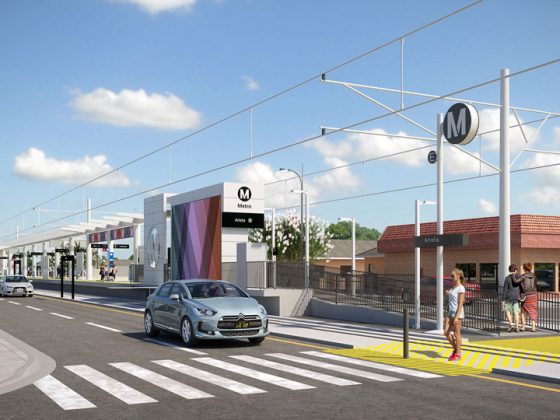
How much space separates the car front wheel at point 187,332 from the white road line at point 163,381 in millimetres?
2742

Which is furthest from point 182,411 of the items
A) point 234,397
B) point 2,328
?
point 2,328

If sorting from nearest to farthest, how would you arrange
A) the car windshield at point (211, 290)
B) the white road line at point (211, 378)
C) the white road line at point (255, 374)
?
the white road line at point (211, 378) → the white road line at point (255, 374) → the car windshield at point (211, 290)

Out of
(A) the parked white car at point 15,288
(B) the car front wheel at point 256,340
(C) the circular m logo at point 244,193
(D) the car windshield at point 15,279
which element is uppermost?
(C) the circular m logo at point 244,193

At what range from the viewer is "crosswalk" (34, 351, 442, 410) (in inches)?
386

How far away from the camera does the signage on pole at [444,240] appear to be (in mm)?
17750

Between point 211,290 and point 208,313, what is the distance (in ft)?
4.51

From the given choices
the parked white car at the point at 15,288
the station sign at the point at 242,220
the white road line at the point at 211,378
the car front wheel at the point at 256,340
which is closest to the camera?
the white road line at the point at 211,378

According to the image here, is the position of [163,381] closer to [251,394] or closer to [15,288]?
[251,394]

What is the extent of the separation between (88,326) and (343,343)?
30.7 ft

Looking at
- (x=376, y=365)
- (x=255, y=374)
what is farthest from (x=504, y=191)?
(x=255, y=374)

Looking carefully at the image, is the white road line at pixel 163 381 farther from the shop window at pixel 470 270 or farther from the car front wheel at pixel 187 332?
the shop window at pixel 470 270

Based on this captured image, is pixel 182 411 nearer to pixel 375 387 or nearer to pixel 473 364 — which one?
pixel 375 387

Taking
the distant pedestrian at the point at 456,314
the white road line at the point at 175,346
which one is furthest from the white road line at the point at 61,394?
the distant pedestrian at the point at 456,314

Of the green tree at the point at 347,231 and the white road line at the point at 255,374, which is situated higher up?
the green tree at the point at 347,231
